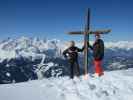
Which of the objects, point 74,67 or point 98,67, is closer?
point 98,67

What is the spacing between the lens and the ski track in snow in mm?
10789

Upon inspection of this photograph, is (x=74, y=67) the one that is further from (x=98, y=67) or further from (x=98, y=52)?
(x=98, y=52)

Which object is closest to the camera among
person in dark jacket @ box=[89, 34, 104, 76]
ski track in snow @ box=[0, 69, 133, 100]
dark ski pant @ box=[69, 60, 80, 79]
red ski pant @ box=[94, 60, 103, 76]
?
ski track in snow @ box=[0, 69, 133, 100]

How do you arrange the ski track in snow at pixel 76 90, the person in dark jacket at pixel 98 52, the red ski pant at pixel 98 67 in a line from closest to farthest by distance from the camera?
the ski track in snow at pixel 76 90 → the red ski pant at pixel 98 67 → the person in dark jacket at pixel 98 52

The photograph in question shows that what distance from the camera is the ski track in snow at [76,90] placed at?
35.4 feet

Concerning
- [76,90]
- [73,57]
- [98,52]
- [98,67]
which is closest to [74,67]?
[73,57]

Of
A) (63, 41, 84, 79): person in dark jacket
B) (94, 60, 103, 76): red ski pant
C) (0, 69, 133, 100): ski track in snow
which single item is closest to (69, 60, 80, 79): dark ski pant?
(63, 41, 84, 79): person in dark jacket

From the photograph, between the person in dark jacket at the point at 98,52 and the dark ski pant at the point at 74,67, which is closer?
the person in dark jacket at the point at 98,52

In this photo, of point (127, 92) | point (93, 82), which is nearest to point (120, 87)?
point (127, 92)

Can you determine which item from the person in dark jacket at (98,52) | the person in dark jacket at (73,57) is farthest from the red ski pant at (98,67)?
the person in dark jacket at (73,57)

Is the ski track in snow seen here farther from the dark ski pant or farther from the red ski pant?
the dark ski pant

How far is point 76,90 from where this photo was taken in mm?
11680

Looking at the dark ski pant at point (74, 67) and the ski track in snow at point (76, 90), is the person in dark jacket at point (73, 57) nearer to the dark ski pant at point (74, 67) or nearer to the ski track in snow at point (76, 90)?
the dark ski pant at point (74, 67)

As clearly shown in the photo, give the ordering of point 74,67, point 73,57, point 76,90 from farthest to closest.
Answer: point 74,67 → point 73,57 → point 76,90
